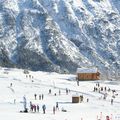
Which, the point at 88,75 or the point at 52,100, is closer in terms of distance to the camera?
the point at 52,100

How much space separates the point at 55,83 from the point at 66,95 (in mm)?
20272

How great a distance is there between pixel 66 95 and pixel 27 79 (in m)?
24.3

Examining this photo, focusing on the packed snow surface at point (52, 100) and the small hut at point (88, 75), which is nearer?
the packed snow surface at point (52, 100)

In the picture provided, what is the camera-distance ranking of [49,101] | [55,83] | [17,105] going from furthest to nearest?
[55,83]
[49,101]
[17,105]

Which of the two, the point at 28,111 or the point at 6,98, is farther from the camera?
the point at 6,98

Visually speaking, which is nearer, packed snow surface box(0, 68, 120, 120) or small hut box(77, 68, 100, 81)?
packed snow surface box(0, 68, 120, 120)

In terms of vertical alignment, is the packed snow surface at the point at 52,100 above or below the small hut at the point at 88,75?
below

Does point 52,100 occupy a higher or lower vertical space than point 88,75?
lower

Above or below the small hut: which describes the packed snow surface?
below

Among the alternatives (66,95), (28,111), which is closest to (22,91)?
(66,95)

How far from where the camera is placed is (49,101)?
81000mm

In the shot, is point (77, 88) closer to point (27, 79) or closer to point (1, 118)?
point (27, 79)

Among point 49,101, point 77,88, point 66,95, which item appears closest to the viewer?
point 49,101

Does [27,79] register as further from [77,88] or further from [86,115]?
[86,115]
